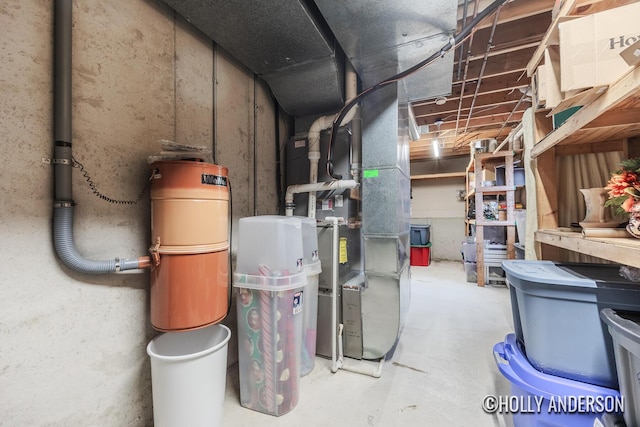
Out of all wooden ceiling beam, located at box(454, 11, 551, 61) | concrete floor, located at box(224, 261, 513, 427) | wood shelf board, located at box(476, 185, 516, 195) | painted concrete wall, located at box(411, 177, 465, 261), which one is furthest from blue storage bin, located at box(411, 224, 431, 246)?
wooden ceiling beam, located at box(454, 11, 551, 61)

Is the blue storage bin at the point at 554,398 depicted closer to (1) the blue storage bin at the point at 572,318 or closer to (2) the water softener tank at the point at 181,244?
(1) the blue storage bin at the point at 572,318

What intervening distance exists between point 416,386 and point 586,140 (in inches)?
71.4

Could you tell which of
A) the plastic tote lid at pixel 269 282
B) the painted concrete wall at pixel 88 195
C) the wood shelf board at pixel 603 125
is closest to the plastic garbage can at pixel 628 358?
the wood shelf board at pixel 603 125

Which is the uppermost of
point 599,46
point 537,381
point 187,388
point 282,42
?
point 282,42

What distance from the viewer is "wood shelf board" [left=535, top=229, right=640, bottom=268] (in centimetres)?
80

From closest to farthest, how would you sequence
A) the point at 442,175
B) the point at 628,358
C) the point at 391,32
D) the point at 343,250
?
the point at 628,358 → the point at 391,32 → the point at 343,250 → the point at 442,175

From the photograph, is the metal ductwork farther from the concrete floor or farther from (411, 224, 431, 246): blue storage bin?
(411, 224, 431, 246): blue storage bin

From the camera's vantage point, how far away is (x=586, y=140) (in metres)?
1.41

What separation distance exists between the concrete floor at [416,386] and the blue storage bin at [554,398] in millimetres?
510

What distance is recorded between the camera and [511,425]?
1.44 m

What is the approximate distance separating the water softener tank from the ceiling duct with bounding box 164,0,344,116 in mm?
967

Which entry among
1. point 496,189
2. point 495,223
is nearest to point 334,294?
point 495,223

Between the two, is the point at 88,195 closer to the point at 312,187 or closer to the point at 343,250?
the point at 312,187

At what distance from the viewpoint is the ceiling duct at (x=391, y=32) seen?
1520 millimetres
